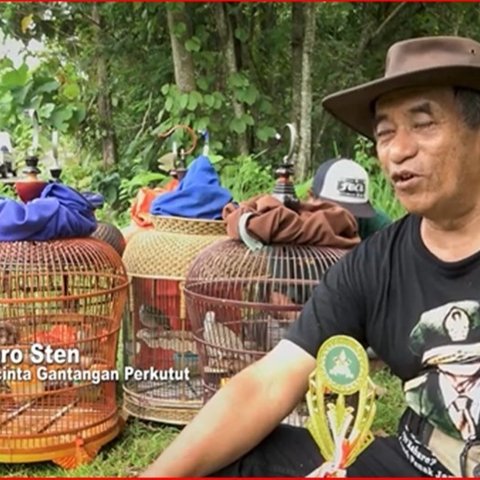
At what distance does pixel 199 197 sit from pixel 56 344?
755 millimetres

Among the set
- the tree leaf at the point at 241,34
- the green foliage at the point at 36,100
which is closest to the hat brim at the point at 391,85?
the green foliage at the point at 36,100

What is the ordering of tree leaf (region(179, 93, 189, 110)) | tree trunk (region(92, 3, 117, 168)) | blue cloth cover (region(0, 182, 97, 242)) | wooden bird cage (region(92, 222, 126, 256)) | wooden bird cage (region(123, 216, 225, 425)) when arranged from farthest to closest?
1. tree trunk (region(92, 3, 117, 168))
2. tree leaf (region(179, 93, 189, 110))
3. wooden bird cage (region(92, 222, 126, 256))
4. wooden bird cage (region(123, 216, 225, 425))
5. blue cloth cover (region(0, 182, 97, 242))

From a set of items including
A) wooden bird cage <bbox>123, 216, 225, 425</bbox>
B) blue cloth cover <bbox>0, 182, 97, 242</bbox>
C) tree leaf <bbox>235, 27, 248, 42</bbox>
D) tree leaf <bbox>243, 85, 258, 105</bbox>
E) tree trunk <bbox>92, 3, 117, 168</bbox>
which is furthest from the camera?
tree trunk <bbox>92, 3, 117, 168</bbox>

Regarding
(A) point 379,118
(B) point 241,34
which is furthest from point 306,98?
(A) point 379,118

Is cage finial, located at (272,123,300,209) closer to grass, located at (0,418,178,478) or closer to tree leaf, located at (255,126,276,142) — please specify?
grass, located at (0,418,178,478)

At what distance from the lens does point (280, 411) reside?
1.47m

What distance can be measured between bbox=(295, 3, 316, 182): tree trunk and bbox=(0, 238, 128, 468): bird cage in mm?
3342

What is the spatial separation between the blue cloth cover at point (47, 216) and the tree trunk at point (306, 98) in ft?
11.0

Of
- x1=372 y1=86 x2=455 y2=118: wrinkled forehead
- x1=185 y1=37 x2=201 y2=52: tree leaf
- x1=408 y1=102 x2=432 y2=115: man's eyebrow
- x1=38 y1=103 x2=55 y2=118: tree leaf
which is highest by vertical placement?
x1=185 y1=37 x2=201 y2=52: tree leaf

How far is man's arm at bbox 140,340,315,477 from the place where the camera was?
4.50ft

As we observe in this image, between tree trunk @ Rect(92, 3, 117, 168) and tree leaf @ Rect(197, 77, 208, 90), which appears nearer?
tree leaf @ Rect(197, 77, 208, 90)

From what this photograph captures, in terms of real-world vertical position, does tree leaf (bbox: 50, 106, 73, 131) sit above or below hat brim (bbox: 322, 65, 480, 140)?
above

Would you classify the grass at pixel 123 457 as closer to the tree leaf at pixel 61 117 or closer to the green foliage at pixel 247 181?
the green foliage at pixel 247 181

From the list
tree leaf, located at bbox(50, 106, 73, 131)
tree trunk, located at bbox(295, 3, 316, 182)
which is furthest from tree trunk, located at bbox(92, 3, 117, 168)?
tree trunk, located at bbox(295, 3, 316, 182)
